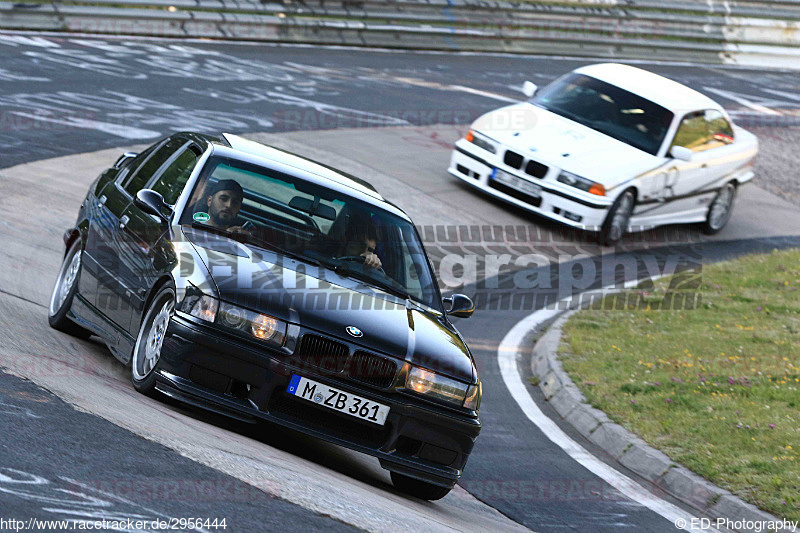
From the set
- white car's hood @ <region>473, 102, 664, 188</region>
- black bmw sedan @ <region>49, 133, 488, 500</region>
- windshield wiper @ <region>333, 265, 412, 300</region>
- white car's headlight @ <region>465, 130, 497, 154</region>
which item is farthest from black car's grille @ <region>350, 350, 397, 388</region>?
white car's headlight @ <region>465, 130, 497, 154</region>

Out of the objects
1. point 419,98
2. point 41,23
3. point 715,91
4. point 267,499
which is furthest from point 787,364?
point 715,91

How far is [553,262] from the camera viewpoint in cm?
1346

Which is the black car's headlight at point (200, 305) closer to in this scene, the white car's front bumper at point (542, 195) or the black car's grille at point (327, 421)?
the black car's grille at point (327, 421)

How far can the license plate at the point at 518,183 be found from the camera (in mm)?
14086

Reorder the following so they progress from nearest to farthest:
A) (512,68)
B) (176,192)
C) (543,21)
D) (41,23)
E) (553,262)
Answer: (176,192), (553,262), (41,23), (512,68), (543,21)

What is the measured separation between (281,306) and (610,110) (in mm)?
10177

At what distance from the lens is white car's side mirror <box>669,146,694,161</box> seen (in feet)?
47.6

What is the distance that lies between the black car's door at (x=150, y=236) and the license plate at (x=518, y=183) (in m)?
7.06

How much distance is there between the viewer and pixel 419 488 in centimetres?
629

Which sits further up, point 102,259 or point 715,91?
point 102,259

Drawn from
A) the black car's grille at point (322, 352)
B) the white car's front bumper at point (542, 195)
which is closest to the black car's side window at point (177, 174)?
the black car's grille at point (322, 352)

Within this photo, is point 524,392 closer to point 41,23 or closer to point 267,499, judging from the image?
point 267,499

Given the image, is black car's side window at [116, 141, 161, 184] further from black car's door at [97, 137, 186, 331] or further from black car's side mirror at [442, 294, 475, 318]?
black car's side mirror at [442, 294, 475, 318]

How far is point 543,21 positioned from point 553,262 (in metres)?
15.7
